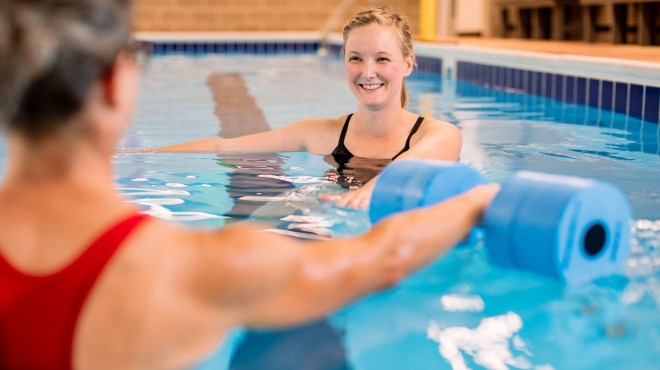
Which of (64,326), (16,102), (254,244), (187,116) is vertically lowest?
(187,116)

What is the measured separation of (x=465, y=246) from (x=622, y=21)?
9.00 metres

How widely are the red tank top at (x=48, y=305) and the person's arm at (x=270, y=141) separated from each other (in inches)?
133

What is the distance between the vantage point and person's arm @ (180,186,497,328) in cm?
141

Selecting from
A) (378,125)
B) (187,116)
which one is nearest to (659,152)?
(378,125)

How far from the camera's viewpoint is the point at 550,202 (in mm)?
2270

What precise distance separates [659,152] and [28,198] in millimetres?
4410

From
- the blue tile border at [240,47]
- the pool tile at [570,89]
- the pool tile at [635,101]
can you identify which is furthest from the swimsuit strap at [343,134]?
the blue tile border at [240,47]

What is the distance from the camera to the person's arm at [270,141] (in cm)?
477

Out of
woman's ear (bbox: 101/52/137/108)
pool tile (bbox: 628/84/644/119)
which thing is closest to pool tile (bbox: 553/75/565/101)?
pool tile (bbox: 628/84/644/119)

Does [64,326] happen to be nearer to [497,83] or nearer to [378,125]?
[378,125]

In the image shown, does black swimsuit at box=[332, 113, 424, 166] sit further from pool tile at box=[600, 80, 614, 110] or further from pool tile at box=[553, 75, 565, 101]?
pool tile at box=[553, 75, 565, 101]

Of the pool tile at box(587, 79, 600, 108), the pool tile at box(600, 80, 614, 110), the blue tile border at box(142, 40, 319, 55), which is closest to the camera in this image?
the pool tile at box(600, 80, 614, 110)

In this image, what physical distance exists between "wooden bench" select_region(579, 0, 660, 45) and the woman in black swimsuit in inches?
247

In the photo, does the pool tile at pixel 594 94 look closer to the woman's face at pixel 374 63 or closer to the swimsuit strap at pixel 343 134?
the swimsuit strap at pixel 343 134
